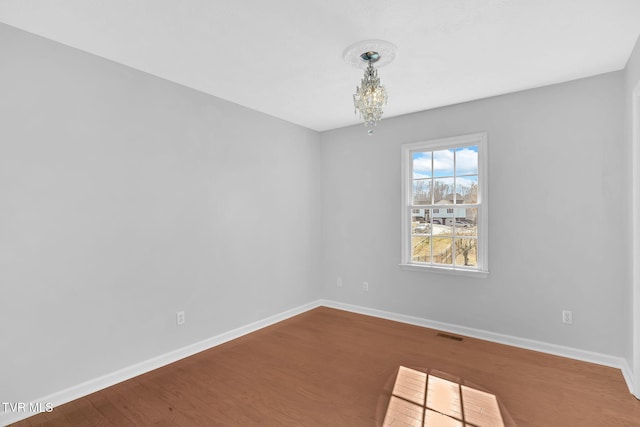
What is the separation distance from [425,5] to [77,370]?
3.46 m

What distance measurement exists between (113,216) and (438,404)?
287 cm

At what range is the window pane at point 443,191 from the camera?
12.4 feet

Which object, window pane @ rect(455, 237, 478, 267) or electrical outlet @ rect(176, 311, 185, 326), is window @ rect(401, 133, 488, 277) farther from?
electrical outlet @ rect(176, 311, 185, 326)

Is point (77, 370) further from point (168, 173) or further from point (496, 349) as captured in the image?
point (496, 349)

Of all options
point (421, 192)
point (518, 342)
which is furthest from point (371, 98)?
point (518, 342)

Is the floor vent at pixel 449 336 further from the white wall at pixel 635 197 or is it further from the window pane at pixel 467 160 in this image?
the window pane at pixel 467 160

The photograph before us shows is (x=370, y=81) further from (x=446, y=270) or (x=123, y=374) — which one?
(x=123, y=374)

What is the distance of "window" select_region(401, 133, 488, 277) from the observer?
3.56 metres

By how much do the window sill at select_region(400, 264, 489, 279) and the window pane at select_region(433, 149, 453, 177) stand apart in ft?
3.63

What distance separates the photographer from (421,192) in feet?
13.2

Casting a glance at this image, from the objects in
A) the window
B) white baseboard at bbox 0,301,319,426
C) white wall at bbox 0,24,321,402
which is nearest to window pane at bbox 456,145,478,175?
the window

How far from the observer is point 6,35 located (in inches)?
83.7

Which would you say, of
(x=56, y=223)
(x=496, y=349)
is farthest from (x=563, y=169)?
(x=56, y=223)

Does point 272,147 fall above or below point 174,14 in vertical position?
below
